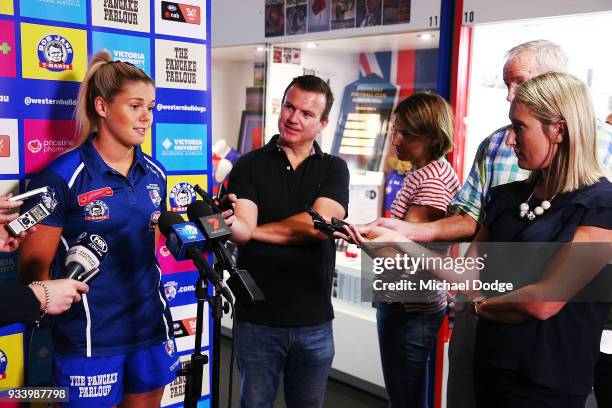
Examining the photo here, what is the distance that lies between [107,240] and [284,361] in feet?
2.60

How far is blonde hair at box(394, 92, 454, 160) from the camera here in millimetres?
2342

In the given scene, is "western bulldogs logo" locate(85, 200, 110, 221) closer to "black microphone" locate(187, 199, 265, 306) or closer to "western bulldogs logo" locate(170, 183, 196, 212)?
"black microphone" locate(187, 199, 265, 306)

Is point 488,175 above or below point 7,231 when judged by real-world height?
above

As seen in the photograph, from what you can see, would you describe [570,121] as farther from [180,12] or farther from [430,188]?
[180,12]

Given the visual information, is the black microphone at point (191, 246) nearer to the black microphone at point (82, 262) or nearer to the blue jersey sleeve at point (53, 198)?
the black microphone at point (82, 262)

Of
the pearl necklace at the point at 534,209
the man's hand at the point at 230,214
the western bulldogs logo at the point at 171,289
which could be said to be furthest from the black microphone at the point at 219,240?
the western bulldogs logo at the point at 171,289

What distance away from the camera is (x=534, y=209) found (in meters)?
1.66

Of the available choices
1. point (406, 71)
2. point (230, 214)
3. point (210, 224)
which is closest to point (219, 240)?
point (210, 224)

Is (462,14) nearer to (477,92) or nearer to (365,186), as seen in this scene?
(477,92)

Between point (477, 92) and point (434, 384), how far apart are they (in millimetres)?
1581

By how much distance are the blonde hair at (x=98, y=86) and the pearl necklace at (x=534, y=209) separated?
49.7 inches

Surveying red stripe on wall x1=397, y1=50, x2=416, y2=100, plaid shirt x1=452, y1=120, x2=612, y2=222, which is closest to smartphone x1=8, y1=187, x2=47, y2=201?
plaid shirt x1=452, y1=120, x2=612, y2=222

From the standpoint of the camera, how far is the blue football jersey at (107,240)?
1.91 meters

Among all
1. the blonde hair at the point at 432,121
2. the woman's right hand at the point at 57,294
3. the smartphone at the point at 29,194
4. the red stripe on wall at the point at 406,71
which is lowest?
the woman's right hand at the point at 57,294
